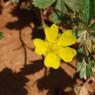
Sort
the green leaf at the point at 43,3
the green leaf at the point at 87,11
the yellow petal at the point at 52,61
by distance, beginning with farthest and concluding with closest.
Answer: the green leaf at the point at 43,3
the green leaf at the point at 87,11
the yellow petal at the point at 52,61

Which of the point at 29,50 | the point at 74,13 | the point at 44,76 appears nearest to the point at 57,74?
the point at 44,76

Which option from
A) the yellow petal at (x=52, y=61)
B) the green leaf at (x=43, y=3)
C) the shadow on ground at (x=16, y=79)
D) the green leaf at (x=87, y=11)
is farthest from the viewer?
the shadow on ground at (x=16, y=79)

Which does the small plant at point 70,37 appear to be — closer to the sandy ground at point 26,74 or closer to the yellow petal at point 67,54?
the yellow petal at point 67,54

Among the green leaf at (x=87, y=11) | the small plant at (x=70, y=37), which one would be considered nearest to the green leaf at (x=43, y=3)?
the small plant at (x=70, y=37)

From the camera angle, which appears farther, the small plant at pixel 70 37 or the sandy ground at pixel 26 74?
the sandy ground at pixel 26 74

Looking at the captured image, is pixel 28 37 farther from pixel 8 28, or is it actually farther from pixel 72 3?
pixel 72 3

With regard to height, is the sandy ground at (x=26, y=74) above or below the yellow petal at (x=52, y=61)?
below

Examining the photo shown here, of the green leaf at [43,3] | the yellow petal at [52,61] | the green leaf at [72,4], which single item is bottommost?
the yellow petal at [52,61]
